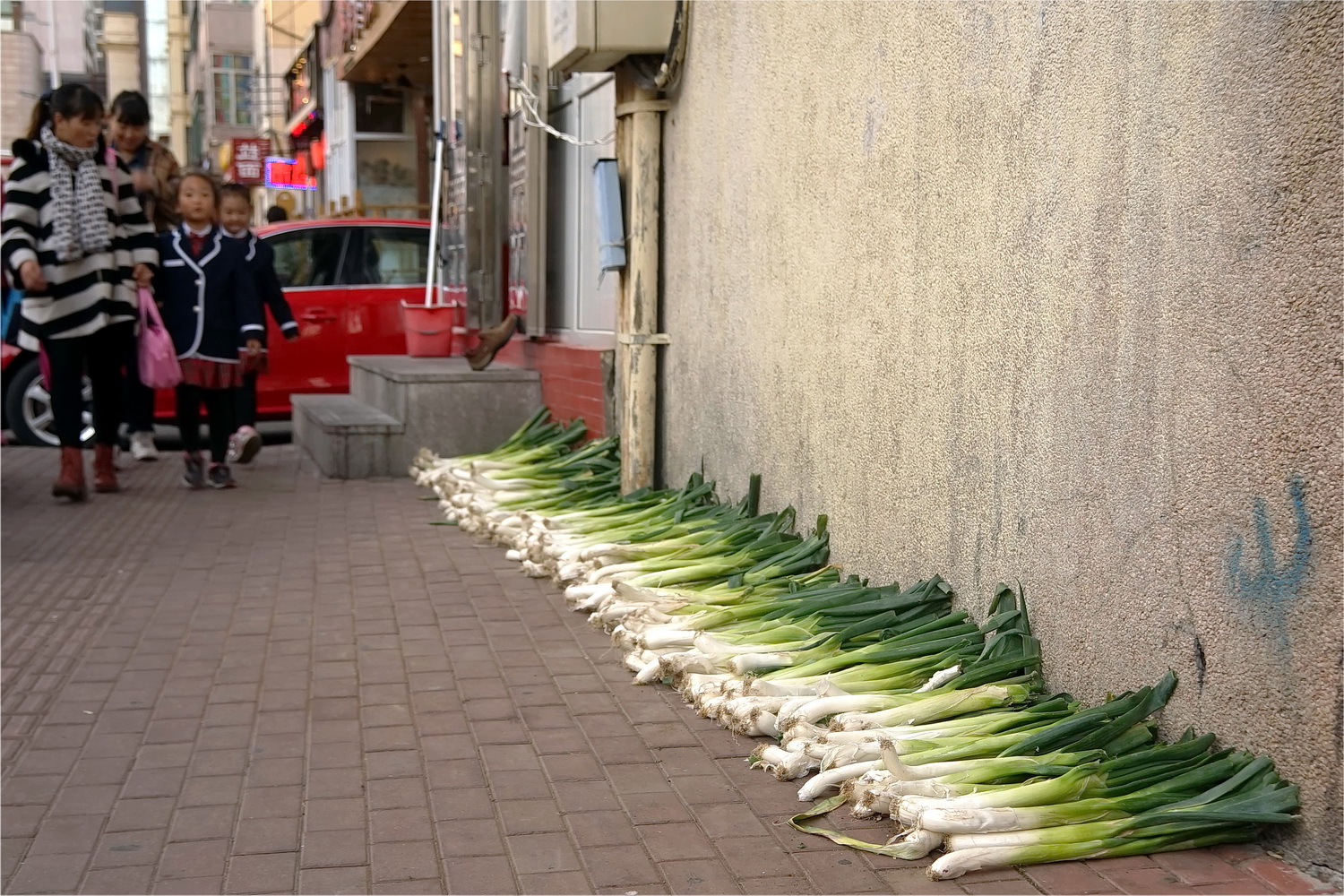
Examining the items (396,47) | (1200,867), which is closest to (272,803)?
(1200,867)

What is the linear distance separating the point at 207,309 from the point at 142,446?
1.86 metres

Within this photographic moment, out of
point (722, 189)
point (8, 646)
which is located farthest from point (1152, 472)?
point (8, 646)

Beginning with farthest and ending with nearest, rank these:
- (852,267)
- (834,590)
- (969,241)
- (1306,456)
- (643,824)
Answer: (852,267)
(834,590)
(969,241)
(643,824)
(1306,456)

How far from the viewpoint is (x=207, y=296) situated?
8703 millimetres

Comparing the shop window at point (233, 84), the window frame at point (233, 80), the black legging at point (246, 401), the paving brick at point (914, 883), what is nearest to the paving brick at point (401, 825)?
the paving brick at point (914, 883)

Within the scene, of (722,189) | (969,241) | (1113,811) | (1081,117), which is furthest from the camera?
(722,189)

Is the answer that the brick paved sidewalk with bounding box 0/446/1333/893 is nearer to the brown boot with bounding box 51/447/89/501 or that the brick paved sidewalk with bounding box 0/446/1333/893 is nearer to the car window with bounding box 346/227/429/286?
the brown boot with bounding box 51/447/89/501

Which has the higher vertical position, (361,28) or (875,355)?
(361,28)

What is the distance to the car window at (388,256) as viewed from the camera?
11383 mm

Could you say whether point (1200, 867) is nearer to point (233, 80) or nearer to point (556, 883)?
point (556, 883)

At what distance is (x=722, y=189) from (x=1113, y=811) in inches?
157

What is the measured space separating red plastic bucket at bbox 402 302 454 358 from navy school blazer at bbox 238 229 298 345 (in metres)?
1.28

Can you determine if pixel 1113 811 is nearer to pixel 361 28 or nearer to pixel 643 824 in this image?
pixel 643 824

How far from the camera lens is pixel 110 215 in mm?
8234
